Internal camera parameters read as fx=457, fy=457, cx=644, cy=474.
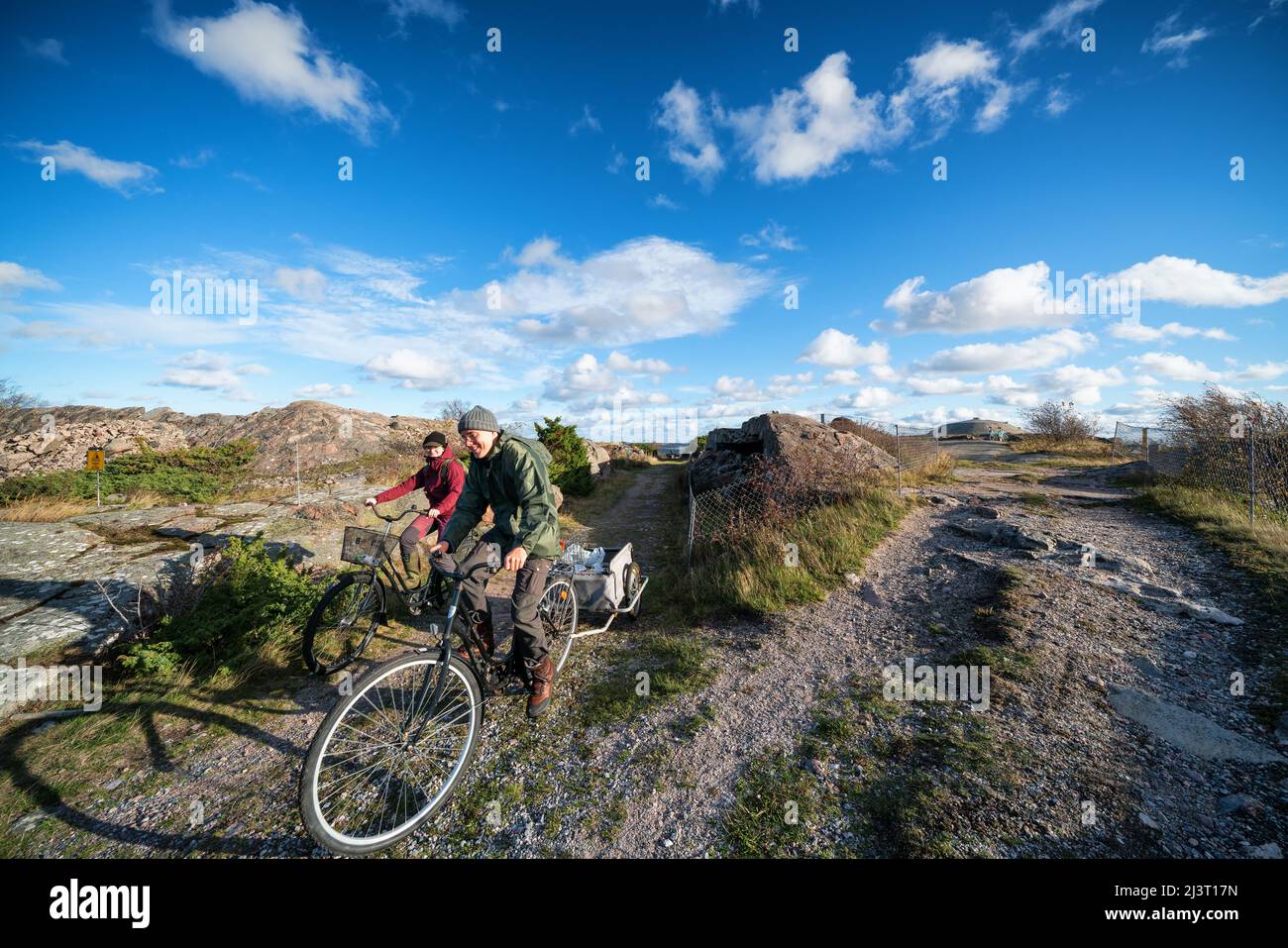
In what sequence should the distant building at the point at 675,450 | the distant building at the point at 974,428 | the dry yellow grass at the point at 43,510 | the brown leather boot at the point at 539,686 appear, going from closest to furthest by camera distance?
the brown leather boot at the point at 539,686 < the dry yellow grass at the point at 43,510 < the distant building at the point at 974,428 < the distant building at the point at 675,450

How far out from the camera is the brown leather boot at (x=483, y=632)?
362cm

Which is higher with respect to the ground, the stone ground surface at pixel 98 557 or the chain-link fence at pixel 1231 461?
the chain-link fence at pixel 1231 461

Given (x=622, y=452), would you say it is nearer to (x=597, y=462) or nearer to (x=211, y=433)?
(x=597, y=462)

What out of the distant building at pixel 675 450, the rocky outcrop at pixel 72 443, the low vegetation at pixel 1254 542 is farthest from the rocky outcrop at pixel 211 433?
the distant building at pixel 675 450

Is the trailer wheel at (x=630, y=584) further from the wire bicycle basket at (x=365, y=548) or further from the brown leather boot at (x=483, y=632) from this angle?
the wire bicycle basket at (x=365, y=548)

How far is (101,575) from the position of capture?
5.70 metres

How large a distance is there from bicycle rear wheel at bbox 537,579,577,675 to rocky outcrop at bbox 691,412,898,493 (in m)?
6.52

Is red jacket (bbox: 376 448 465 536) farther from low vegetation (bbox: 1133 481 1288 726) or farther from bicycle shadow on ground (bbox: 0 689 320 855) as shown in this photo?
low vegetation (bbox: 1133 481 1288 726)

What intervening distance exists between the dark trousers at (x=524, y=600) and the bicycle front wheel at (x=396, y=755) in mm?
554

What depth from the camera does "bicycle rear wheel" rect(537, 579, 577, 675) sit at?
15.3 feet

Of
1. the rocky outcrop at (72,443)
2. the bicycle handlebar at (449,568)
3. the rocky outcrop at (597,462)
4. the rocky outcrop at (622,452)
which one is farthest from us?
the rocky outcrop at (622,452)

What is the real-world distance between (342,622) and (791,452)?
30.5ft

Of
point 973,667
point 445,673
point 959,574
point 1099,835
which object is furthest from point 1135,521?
point 445,673
